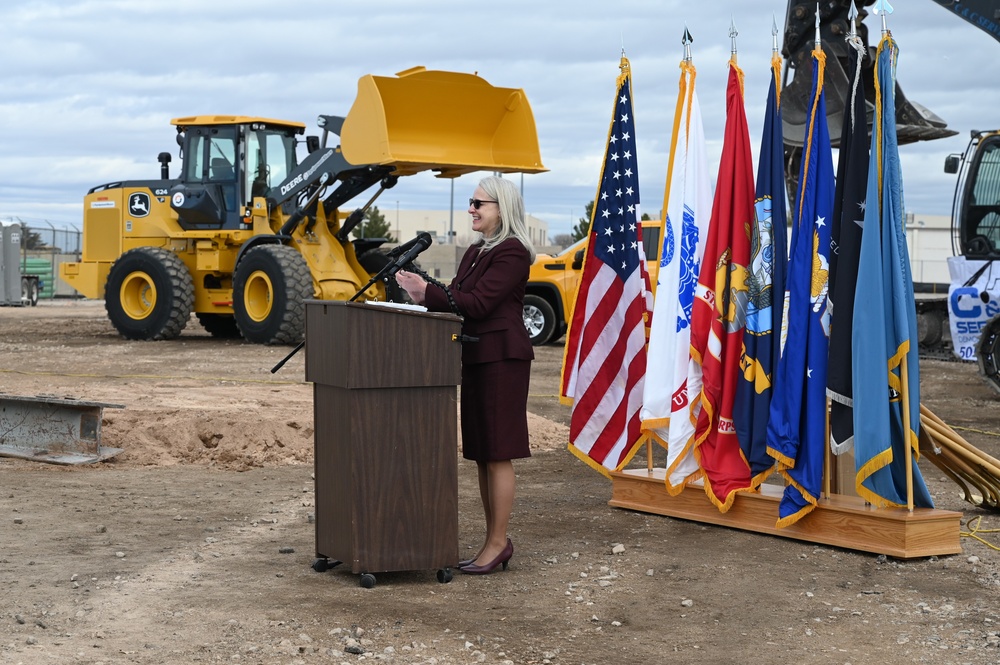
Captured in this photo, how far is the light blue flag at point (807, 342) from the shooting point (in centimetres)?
741

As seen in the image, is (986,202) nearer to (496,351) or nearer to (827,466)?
(827,466)

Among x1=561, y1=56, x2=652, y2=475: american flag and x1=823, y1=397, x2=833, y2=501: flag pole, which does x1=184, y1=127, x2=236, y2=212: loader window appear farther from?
x1=823, y1=397, x2=833, y2=501: flag pole

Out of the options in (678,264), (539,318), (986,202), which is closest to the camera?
(678,264)

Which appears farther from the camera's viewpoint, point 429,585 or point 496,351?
point 496,351

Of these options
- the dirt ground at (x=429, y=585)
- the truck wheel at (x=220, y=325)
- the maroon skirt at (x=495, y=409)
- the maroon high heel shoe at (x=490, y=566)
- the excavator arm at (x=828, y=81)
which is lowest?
the dirt ground at (x=429, y=585)

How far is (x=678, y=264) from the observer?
330 inches

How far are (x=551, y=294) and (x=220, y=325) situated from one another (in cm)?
620

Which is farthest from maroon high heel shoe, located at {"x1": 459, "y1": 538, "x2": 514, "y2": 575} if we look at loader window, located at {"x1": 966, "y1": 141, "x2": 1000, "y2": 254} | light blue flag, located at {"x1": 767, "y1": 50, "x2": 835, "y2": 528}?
loader window, located at {"x1": 966, "y1": 141, "x2": 1000, "y2": 254}

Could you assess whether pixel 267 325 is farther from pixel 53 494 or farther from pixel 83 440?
pixel 53 494

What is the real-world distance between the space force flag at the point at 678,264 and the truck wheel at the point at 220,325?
16.1 meters

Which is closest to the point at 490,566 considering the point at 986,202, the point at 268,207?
the point at 986,202

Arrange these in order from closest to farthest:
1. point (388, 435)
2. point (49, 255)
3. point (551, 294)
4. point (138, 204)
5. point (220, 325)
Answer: point (388, 435) < point (551, 294) < point (138, 204) < point (220, 325) < point (49, 255)

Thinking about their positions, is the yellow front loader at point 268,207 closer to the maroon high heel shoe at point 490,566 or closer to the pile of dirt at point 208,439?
the pile of dirt at point 208,439

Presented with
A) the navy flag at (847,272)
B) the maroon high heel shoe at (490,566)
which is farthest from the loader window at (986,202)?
the maroon high heel shoe at (490,566)
